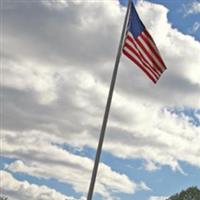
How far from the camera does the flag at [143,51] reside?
26016mm

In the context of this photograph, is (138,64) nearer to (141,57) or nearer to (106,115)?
(141,57)

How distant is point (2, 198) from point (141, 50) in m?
179

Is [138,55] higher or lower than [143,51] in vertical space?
lower

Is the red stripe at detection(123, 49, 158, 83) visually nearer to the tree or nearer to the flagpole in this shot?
the flagpole

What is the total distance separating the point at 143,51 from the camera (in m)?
26.3

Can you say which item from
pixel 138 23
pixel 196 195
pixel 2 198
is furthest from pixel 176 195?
pixel 138 23

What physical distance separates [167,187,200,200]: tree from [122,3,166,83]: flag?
106 metres

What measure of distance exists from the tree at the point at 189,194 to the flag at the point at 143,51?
10649cm

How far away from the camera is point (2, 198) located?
199125 mm

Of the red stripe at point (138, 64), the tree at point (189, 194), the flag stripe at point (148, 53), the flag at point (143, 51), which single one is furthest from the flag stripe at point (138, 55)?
the tree at point (189, 194)

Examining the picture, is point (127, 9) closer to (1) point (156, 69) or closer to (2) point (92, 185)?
(1) point (156, 69)

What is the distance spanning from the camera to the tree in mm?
130375

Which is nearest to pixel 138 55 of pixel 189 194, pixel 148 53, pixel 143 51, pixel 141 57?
pixel 141 57

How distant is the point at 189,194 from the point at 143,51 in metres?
109
